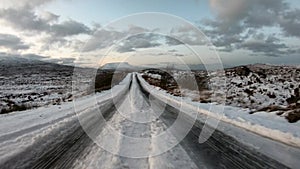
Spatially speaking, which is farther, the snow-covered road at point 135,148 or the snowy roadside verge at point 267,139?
the snowy roadside verge at point 267,139

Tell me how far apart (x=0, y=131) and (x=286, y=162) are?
10305 mm

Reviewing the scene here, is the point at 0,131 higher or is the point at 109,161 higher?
the point at 109,161

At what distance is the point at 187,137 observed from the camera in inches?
349

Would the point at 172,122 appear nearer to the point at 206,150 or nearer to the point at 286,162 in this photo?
the point at 206,150

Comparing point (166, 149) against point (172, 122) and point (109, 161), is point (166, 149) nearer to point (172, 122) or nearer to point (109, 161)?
point (109, 161)

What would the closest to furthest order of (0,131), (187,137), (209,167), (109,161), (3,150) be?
(209,167)
(109,161)
(3,150)
(187,137)
(0,131)

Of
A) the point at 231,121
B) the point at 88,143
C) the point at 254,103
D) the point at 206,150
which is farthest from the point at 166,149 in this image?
the point at 254,103

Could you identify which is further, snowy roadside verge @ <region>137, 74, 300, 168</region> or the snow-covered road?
snowy roadside verge @ <region>137, 74, 300, 168</region>

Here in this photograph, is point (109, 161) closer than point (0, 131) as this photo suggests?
Yes

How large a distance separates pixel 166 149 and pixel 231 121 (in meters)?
5.29

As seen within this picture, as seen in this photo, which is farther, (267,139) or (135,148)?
(267,139)

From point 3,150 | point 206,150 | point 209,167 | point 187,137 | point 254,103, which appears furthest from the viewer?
point 254,103

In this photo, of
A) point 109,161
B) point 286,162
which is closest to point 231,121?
point 286,162

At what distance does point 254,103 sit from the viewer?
18781mm
